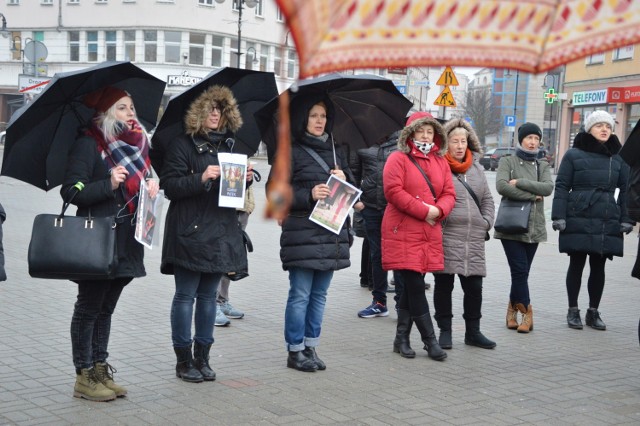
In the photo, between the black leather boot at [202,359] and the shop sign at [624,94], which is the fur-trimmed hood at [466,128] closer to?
the shop sign at [624,94]

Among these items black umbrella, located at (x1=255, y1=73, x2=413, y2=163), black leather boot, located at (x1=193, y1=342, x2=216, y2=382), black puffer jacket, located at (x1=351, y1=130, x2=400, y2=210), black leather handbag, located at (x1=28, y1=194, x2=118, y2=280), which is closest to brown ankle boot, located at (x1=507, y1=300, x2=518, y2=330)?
black puffer jacket, located at (x1=351, y1=130, x2=400, y2=210)

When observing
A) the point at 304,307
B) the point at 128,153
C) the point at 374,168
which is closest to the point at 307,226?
the point at 304,307

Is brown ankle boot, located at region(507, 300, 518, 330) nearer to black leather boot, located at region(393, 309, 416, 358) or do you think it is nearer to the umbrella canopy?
black leather boot, located at region(393, 309, 416, 358)

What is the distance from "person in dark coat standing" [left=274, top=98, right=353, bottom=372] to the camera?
253 inches

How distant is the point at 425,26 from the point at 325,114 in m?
4.45

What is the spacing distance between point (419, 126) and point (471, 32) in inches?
196

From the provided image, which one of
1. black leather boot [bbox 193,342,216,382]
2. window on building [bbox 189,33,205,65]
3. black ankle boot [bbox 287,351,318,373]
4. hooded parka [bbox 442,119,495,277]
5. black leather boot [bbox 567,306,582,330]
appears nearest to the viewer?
black leather boot [bbox 193,342,216,382]

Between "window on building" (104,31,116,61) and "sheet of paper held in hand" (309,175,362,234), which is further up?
"window on building" (104,31,116,61)

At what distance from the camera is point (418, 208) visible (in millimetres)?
6816

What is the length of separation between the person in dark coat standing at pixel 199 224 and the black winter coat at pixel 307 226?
17.5 inches

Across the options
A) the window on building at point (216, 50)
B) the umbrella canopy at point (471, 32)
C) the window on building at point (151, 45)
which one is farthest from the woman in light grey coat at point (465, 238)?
the window on building at point (151, 45)

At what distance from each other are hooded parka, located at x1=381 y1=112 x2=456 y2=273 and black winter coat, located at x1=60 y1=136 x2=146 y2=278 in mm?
2090

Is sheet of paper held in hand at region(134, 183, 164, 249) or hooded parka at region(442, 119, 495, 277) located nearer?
sheet of paper held in hand at region(134, 183, 164, 249)

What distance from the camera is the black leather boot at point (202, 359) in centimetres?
617
